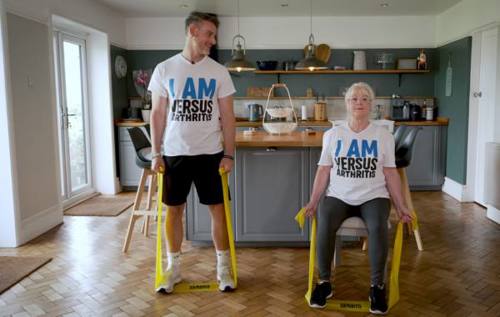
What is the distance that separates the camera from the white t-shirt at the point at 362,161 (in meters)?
2.71

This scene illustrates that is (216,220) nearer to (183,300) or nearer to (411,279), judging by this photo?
(183,300)

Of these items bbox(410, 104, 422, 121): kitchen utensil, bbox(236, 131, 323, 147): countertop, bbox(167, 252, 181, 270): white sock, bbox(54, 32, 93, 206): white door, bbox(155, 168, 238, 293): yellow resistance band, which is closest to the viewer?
bbox(155, 168, 238, 293): yellow resistance band

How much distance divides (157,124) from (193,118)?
236mm

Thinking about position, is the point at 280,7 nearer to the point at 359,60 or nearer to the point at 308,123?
the point at 359,60

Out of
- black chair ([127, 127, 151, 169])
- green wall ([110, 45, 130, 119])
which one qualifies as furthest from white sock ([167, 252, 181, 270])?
green wall ([110, 45, 130, 119])

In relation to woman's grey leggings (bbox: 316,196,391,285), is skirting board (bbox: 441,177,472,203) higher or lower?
lower

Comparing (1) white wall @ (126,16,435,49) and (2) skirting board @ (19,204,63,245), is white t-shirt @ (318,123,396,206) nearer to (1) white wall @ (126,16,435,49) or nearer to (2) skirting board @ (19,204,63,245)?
(2) skirting board @ (19,204,63,245)

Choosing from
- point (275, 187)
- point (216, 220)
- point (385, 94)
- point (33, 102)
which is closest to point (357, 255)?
point (275, 187)

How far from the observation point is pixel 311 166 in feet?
12.2

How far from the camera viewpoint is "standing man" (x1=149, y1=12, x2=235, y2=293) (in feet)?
9.03

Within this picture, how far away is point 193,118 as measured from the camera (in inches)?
109

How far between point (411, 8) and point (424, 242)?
3563 mm

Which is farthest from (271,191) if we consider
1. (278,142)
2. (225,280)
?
(225,280)

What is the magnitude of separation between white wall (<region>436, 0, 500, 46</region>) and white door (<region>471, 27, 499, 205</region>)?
169mm
